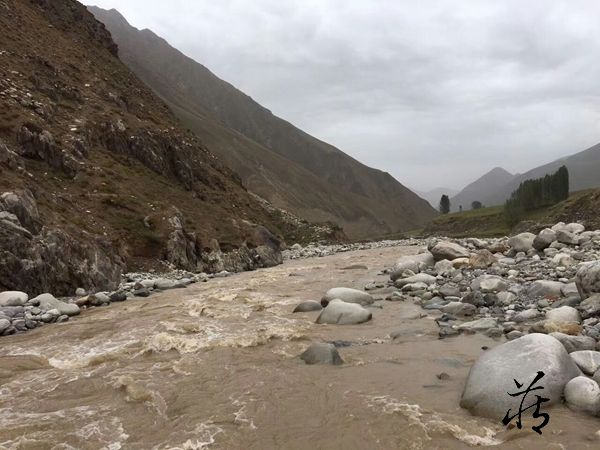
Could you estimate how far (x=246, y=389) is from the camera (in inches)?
423

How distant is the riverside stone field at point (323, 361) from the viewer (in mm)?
8414

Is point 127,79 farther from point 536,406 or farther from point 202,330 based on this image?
point 536,406

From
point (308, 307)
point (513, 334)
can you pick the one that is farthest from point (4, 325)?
point (513, 334)

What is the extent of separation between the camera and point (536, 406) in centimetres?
852

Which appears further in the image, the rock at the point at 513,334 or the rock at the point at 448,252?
the rock at the point at 448,252

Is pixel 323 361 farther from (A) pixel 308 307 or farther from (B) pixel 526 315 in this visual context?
(A) pixel 308 307

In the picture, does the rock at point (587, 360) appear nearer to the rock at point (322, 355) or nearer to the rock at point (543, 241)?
the rock at point (322, 355)

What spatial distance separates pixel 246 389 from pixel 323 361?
7.69 feet

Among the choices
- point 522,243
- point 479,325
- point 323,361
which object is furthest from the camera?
point 522,243

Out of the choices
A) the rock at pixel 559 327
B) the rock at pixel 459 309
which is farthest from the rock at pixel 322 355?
the rock at pixel 459 309

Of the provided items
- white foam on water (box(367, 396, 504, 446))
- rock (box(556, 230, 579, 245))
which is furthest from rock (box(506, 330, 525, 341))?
rock (box(556, 230, 579, 245))

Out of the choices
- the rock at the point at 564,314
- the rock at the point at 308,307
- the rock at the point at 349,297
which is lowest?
the rock at the point at 308,307

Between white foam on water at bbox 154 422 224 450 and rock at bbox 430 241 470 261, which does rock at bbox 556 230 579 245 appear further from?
white foam on water at bbox 154 422 224 450

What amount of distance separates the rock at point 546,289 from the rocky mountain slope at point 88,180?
22.2 m
